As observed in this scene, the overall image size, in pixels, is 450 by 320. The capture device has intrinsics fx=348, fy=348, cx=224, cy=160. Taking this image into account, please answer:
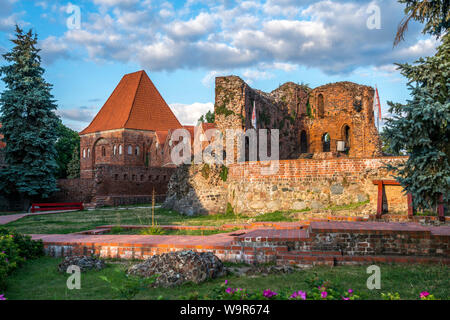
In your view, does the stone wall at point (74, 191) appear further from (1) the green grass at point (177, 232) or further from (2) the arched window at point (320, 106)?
(1) the green grass at point (177, 232)

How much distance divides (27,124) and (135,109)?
16.4 metres

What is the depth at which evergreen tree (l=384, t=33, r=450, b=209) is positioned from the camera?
6.61 metres

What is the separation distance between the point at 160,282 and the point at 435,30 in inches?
291

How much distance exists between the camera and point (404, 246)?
19.8ft

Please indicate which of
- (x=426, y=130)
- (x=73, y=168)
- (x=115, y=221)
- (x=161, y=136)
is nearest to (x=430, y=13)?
(x=426, y=130)

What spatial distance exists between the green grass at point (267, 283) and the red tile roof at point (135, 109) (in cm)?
3473

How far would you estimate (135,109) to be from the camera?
4062cm

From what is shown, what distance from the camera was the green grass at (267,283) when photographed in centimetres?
433

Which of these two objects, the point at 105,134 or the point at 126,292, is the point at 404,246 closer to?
the point at 126,292

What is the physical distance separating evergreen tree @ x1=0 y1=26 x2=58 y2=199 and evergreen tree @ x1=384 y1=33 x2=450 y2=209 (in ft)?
79.2

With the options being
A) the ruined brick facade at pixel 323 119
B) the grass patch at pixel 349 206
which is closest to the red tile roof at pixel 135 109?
the ruined brick facade at pixel 323 119

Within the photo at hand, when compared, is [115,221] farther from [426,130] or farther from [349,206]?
[426,130]
